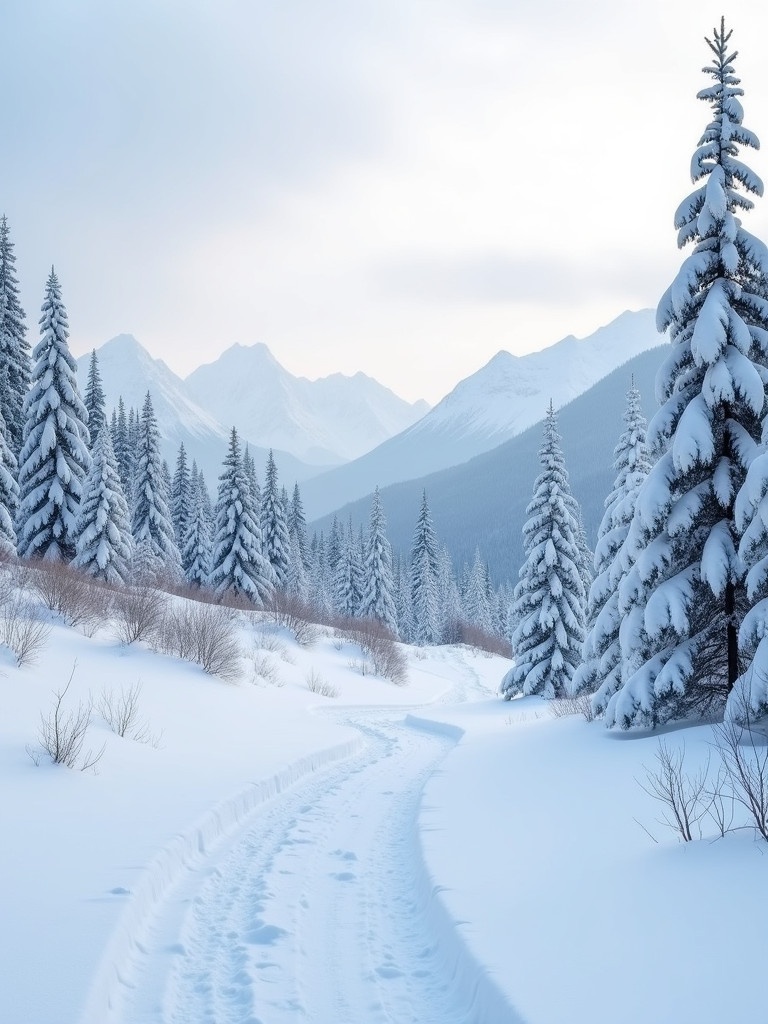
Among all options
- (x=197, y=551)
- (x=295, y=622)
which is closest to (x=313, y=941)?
(x=295, y=622)

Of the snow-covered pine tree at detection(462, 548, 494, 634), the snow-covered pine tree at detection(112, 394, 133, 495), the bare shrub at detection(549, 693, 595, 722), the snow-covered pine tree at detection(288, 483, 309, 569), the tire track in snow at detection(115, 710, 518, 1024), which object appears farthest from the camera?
the snow-covered pine tree at detection(462, 548, 494, 634)

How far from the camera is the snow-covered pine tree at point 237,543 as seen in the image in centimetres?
3991

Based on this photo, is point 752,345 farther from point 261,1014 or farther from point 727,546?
point 261,1014

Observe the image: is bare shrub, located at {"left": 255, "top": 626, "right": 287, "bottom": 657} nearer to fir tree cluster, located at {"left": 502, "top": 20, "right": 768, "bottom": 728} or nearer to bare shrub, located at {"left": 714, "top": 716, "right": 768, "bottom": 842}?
fir tree cluster, located at {"left": 502, "top": 20, "right": 768, "bottom": 728}

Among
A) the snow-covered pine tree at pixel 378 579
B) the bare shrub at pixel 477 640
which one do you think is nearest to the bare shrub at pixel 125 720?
the snow-covered pine tree at pixel 378 579

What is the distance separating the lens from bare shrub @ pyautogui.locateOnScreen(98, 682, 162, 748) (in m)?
10.9

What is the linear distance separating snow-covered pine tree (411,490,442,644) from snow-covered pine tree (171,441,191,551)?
2248cm

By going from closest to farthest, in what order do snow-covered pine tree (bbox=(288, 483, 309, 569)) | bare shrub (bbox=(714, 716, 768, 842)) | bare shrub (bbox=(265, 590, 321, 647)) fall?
bare shrub (bbox=(714, 716, 768, 842)) → bare shrub (bbox=(265, 590, 321, 647)) → snow-covered pine tree (bbox=(288, 483, 309, 569))

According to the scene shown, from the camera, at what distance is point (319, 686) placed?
25188 millimetres

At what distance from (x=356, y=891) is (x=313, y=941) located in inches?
49.0

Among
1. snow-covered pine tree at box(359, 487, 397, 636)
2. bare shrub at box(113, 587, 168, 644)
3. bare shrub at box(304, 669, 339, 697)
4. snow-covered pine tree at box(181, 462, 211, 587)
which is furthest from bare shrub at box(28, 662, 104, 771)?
snow-covered pine tree at box(359, 487, 397, 636)

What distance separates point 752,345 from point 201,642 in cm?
1364

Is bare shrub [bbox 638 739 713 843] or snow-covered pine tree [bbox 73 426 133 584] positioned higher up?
snow-covered pine tree [bbox 73 426 133 584]

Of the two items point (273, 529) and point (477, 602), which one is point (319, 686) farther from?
point (477, 602)
